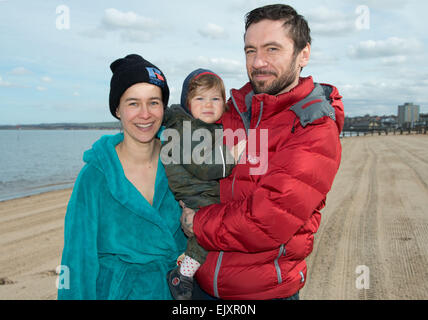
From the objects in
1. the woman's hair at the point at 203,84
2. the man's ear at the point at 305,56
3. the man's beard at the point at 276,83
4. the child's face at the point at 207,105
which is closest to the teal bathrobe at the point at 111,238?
the child's face at the point at 207,105

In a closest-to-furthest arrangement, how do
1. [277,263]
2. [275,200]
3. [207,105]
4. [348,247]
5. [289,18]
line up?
[275,200], [277,263], [289,18], [207,105], [348,247]

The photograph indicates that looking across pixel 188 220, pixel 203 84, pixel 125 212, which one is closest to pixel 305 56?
pixel 203 84

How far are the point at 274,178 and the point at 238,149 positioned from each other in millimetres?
447

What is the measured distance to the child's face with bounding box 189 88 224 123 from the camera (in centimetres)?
270

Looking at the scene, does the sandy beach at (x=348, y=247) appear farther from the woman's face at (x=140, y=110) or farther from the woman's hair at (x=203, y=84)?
the woman's face at (x=140, y=110)

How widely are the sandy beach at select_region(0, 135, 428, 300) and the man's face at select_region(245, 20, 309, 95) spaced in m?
2.97

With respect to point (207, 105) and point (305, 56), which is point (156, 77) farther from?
point (305, 56)

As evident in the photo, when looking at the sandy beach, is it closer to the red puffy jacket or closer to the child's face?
the red puffy jacket

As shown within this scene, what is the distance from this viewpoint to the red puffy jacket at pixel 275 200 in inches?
69.9

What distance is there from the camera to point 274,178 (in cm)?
178

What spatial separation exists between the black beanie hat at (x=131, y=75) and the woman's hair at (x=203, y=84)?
0.49 m

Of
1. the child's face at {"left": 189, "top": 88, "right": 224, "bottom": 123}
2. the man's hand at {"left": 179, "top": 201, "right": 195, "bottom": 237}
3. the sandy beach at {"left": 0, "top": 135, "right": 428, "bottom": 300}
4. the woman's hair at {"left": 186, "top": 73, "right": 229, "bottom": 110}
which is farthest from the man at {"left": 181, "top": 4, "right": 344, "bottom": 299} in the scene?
the sandy beach at {"left": 0, "top": 135, "right": 428, "bottom": 300}
